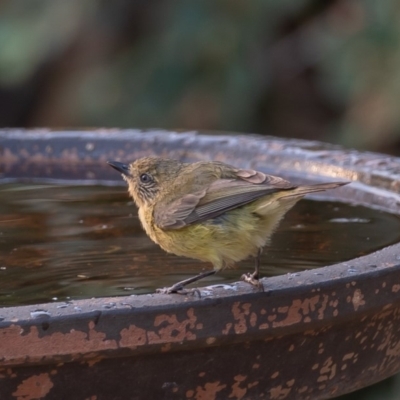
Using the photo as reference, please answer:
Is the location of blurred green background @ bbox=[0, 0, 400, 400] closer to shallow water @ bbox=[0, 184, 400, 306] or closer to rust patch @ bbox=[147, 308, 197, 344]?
shallow water @ bbox=[0, 184, 400, 306]

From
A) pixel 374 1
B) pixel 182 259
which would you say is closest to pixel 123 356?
pixel 182 259

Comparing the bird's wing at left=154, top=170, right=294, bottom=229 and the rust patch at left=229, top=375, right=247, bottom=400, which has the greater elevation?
the bird's wing at left=154, top=170, right=294, bottom=229

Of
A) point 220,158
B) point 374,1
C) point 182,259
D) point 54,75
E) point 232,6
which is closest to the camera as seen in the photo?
point 182,259

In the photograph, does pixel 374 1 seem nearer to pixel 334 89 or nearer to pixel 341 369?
pixel 334 89

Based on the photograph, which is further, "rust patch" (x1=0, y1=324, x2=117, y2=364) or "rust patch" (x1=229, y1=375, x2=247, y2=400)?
"rust patch" (x1=229, y1=375, x2=247, y2=400)

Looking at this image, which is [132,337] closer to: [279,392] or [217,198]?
[279,392]

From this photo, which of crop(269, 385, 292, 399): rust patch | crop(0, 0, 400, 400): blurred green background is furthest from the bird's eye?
crop(0, 0, 400, 400): blurred green background

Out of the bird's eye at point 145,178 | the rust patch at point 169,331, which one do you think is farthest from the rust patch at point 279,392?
the bird's eye at point 145,178

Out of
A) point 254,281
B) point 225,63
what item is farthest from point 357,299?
point 225,63
